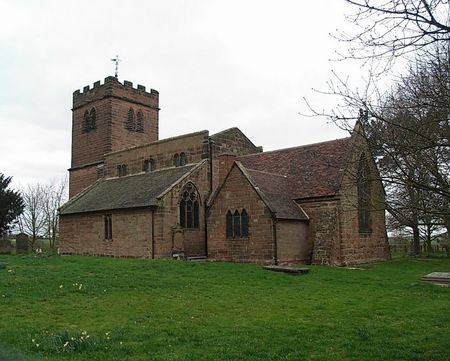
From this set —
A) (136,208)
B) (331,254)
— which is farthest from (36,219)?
(331,254)

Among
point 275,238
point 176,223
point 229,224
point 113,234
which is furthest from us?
point 113,234

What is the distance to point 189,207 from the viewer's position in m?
30.5

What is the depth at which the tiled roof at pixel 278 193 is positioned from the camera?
2617cm

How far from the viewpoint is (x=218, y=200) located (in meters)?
28.4

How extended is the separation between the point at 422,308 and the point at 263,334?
5.69 meters

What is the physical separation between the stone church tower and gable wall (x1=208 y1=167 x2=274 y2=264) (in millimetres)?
17100

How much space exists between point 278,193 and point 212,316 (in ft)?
54.7

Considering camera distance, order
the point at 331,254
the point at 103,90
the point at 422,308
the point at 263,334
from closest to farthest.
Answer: the point at 263,334
the point at 422,308
the point at 331,254
the point at 103,90

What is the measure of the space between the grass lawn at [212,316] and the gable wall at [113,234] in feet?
30.4

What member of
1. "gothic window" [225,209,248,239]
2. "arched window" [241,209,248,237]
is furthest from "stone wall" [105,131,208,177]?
"arched window" [241,209,248,237]

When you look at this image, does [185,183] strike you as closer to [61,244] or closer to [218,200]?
[218,200]

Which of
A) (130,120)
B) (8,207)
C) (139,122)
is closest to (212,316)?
(8,207)

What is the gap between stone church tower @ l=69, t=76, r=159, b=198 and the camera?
4381cm

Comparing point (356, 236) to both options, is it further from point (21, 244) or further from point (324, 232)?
point (21, 244)
